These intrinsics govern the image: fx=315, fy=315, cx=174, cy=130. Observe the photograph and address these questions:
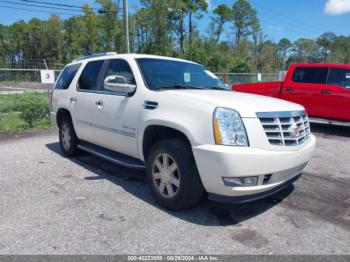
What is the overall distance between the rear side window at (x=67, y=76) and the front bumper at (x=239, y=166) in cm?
345

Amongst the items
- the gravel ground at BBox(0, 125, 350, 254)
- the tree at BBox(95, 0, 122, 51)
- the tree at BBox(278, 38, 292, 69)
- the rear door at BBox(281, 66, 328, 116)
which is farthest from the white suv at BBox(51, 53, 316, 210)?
the tree at BBox(278, 38, 292, 69)

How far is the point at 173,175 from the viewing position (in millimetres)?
3609

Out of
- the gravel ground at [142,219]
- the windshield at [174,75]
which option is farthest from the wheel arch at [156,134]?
the gravel ground at [142,219]

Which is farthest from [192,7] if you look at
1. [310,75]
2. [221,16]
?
[310,75]

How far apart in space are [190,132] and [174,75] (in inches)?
56.8

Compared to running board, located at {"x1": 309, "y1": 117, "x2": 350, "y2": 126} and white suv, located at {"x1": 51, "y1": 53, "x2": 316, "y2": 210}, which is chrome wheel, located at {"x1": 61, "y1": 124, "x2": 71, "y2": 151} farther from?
running board, located at {"x1": 309, "y1": 117, "x2": 350, "y2": 126}

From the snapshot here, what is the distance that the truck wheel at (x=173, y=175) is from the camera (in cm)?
343

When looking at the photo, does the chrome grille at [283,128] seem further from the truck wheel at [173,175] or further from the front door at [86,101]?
the front door at [86,101]

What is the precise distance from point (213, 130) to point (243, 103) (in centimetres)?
55

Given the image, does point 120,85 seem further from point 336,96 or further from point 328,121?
point 328,121

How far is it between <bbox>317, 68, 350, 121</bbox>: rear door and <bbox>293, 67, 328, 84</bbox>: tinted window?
0.17 metres

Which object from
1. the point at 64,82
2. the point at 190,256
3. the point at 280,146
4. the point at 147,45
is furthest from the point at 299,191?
the point at 147,45

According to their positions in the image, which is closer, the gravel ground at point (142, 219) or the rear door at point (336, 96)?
the gravel ground at point (142, 219)

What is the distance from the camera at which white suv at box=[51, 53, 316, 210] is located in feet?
10.4
